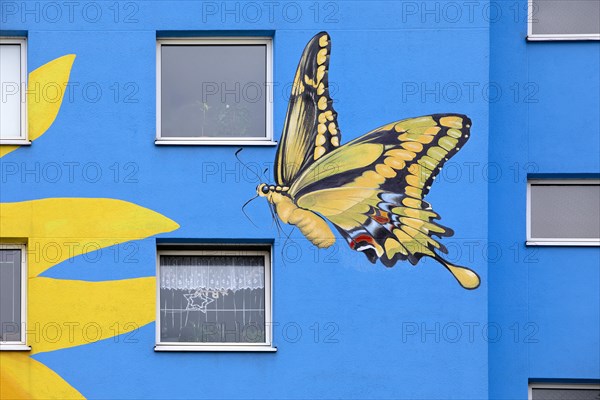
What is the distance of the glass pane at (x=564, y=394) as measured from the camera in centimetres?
1284

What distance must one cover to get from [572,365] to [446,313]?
156cm

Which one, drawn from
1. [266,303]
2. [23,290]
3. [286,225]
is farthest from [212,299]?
[23,290]

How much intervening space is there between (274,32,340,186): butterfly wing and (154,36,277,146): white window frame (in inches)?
9.6

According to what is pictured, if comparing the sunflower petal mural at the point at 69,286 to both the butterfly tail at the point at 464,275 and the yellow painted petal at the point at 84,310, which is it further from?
the butterfly tail at the point at 464,275

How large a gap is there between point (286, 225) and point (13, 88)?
3.50m

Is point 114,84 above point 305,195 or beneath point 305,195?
above

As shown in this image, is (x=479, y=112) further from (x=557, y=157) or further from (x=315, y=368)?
(x=315, y=368)

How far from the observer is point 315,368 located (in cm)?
1243

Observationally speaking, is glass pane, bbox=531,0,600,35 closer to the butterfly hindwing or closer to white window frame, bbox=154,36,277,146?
the butterfly hindwing

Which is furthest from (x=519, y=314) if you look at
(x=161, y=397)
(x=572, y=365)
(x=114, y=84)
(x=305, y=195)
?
(x=114, y=84)

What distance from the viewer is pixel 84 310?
1247 cm

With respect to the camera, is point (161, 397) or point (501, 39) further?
point (501, 39)

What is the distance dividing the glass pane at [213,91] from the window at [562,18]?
126 inches

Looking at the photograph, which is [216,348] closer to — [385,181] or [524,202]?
[385,181]
